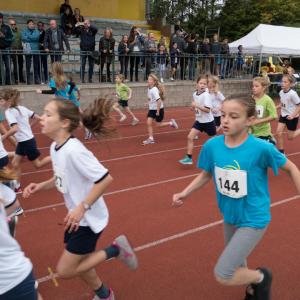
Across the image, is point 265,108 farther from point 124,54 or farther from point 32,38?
point 32,38

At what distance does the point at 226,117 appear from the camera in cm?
285

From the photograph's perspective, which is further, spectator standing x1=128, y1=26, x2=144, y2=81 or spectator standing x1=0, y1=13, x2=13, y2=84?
spectator standing x1=128, y1=26, x2=144, y2=81

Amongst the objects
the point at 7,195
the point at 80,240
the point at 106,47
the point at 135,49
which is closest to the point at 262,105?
the point at 80,240

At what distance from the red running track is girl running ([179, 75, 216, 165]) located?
38 centimetres

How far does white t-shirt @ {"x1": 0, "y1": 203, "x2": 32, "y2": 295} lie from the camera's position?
1.89 m

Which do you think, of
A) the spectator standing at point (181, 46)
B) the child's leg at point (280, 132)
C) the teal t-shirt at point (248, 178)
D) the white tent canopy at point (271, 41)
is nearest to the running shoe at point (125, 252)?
the teal t-shirt at point (248, 178)

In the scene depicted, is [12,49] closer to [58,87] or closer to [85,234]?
[58,87]

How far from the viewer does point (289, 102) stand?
7633 mm

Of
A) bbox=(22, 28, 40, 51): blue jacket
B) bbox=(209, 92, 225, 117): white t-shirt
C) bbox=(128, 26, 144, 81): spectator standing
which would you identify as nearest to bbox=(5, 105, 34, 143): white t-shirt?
bbox=(209, 92, 225, 117): white t-shirt

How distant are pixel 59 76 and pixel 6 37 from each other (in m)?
4.80

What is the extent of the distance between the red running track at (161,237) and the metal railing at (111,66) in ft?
19.7

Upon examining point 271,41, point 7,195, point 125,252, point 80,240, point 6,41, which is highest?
point 271,41

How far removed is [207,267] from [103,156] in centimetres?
473

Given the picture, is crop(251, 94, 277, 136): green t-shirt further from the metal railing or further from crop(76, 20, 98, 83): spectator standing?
crop(76, 20, 98, 83): spectator standing
